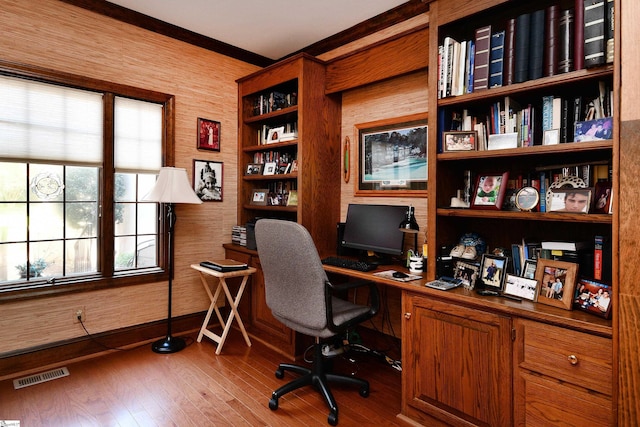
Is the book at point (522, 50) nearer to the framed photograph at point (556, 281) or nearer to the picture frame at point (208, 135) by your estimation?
the framed photograph at point (556, 281)

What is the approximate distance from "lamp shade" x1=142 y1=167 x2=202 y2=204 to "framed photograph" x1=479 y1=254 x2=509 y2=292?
2.27m

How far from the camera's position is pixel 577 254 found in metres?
1.75

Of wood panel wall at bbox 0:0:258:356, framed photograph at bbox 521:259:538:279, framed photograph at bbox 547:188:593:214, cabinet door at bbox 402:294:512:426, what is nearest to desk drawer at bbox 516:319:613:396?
cabinet door at bbox 402:294:512:426

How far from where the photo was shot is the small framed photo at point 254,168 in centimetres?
371

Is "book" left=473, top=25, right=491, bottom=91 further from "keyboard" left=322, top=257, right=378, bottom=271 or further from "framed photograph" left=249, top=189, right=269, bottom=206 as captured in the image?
"framed photograph" left=249, top=189, right=269, bottom=206

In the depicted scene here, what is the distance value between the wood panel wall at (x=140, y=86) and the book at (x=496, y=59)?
8.63 feet

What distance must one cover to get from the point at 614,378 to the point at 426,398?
92cm

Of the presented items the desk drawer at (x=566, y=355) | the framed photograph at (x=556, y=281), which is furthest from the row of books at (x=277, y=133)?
the desk drawer at (x=566, y=355)

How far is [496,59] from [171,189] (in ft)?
8.13

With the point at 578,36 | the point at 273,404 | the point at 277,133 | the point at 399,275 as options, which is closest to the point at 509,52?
the point at 578,36

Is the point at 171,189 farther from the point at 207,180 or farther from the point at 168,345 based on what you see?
the point at 168,345

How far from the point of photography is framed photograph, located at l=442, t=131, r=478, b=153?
6.87 ft

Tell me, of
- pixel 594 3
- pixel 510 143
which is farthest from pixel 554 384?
pixel 594 3

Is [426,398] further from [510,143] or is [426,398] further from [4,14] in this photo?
[4,14]
